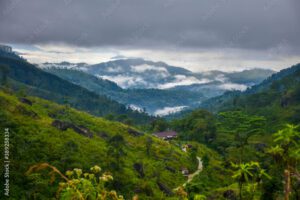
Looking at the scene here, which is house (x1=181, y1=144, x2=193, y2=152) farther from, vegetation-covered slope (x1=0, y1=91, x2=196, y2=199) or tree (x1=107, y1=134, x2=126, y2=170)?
tree (x1=107, y1=134, x2=126, y2=170)

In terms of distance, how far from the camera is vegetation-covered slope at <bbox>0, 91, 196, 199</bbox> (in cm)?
Result: 6038

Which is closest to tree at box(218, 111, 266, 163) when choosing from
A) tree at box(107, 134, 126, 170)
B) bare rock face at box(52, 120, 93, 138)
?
tree at box(107, 134, 126, 170)

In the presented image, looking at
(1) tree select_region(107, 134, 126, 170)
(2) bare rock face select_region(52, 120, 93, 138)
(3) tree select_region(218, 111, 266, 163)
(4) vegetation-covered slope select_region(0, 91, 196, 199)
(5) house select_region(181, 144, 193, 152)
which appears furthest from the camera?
(5) house select_region(181, 144, 193, 152)

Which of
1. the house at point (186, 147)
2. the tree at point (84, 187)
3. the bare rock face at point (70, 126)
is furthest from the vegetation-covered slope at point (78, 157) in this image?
the tree at point (84, 187)

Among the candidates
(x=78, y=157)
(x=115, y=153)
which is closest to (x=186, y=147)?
(x=115, y=153)

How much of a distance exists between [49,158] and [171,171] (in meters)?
46.7

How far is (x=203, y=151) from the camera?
148 meters

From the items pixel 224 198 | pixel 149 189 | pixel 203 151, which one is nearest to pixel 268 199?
pixel 224 198

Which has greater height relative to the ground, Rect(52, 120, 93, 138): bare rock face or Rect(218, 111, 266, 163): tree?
Rect(218, 111, 266, 163): tree

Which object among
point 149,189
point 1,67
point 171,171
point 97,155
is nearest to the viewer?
point 149,189

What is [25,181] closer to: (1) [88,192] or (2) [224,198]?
(2) [224,198]

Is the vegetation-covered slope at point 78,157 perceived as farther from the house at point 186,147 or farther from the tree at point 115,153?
the house at point 186,147

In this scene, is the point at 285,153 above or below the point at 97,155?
above

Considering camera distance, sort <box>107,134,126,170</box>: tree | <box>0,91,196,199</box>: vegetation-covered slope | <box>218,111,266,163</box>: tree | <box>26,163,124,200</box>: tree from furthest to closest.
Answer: <box>107,134,126,170</box>: tree → <box>0,91,196,199</box>: vegetation-covered slope → <box>218,111,266,163</box>: tree → <box>26,163,124,200</box>: tree
